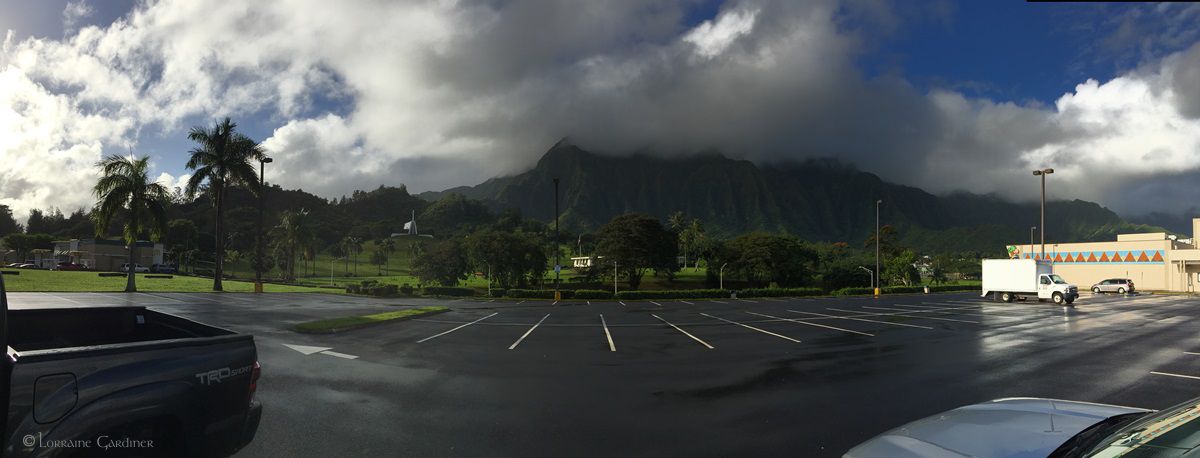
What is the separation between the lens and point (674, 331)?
1642cm

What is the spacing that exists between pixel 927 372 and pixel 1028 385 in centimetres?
143

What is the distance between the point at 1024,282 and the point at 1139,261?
5179 cm

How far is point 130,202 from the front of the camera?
34969 millimetres

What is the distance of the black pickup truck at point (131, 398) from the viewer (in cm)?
310

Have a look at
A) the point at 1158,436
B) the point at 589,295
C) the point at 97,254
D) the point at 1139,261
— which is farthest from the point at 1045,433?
the point at 97,254

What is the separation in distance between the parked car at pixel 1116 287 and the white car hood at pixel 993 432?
2726 inches

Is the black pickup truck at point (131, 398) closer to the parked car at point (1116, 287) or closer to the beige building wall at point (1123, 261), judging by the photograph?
the parked car at point (1116, 287)

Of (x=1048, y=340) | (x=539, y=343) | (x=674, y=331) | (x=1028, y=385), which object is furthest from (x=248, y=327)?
(x=1048, y=340)

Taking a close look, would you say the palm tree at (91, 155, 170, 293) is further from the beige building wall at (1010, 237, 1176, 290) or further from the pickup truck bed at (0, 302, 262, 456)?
the beige building wall at (1010, 237, 1176, 290)

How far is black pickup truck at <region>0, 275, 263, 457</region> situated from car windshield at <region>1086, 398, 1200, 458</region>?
209 inches

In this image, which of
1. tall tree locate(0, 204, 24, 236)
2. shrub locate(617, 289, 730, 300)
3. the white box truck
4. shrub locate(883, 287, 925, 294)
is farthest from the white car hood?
tall tree locate(0, 204, 24, 236)

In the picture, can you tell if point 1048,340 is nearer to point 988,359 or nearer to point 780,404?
point 988,359

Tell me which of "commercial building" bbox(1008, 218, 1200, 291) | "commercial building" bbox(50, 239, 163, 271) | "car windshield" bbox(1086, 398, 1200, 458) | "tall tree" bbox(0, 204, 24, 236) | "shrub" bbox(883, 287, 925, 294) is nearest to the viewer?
"car windshield" bbox(1086, 398, 1200, 458)

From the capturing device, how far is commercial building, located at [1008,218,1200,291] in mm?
61156
